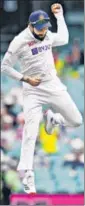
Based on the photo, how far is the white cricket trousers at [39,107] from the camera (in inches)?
396

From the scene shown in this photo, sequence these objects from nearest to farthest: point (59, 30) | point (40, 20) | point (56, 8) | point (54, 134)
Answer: point (40, 20), point (59, 30), point (56, 8), point (54, 134)

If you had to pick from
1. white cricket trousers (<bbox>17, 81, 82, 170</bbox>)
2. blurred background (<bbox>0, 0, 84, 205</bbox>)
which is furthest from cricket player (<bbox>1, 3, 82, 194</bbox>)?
blurred background (<bbox>0, 0, 84, 205</bbox>)

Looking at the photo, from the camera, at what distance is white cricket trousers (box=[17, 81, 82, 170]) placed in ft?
33.0

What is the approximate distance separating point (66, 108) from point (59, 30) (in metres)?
0.58

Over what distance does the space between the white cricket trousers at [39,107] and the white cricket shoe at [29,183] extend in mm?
54

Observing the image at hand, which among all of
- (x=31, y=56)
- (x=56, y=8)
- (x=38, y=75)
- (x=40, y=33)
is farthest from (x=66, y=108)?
(x=56, y=8)

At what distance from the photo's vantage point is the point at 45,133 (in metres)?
10.4

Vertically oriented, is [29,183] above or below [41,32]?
below

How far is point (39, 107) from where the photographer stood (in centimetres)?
1010

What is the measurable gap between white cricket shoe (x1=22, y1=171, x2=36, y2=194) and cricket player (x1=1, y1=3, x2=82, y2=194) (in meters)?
A: 0.04

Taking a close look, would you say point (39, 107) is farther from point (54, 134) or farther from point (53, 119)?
point (54, 134)

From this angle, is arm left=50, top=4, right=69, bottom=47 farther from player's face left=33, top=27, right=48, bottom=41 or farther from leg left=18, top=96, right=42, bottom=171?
leg left=18, top=96, right=42, bottom=171

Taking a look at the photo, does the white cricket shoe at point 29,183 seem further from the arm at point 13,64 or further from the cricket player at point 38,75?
the arm at point 13,64

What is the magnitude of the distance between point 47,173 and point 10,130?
44cm
